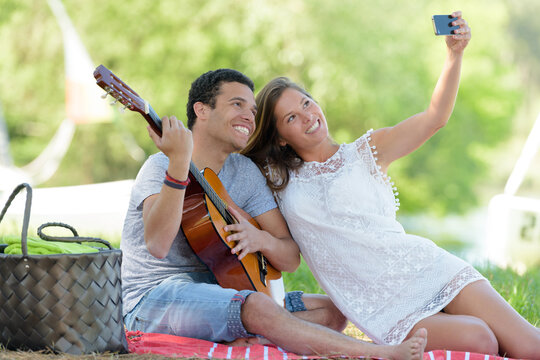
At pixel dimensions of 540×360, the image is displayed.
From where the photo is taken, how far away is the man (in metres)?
2.30

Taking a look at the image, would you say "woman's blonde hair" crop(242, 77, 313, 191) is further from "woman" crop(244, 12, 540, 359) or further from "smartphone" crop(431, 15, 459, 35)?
"smartphone" crop(431, 15, 459, 35)

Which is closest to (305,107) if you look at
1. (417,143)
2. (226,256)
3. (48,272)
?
(417,143)

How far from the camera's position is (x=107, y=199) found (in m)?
7.89

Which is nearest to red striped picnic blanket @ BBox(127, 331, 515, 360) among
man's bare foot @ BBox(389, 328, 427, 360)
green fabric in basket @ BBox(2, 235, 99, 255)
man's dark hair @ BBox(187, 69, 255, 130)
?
man's bare foot @ BBox(389, 328, 427, 360)

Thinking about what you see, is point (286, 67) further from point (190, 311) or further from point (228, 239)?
point (190, 311)

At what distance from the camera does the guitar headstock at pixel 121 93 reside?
2207 mm

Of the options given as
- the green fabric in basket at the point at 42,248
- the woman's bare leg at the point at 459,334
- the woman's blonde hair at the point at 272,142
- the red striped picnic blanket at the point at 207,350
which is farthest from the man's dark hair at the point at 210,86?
the woman's bare leg at the point at 459,334

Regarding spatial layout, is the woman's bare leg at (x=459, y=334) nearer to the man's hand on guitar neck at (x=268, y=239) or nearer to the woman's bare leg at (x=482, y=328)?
the woman's bare leg at (x=482, y=328)

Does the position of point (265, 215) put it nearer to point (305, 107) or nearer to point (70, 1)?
point (305, 107)

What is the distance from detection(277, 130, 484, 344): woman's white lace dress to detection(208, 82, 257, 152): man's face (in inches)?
12.6

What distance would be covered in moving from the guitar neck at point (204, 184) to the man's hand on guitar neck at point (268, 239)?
0.03m

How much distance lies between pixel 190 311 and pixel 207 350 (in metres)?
0.18

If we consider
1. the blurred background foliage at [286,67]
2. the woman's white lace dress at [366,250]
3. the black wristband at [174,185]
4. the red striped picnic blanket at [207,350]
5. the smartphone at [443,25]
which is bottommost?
Result: the red striped picnic blanket at [207,350]

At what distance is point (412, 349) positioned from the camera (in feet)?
7.05
